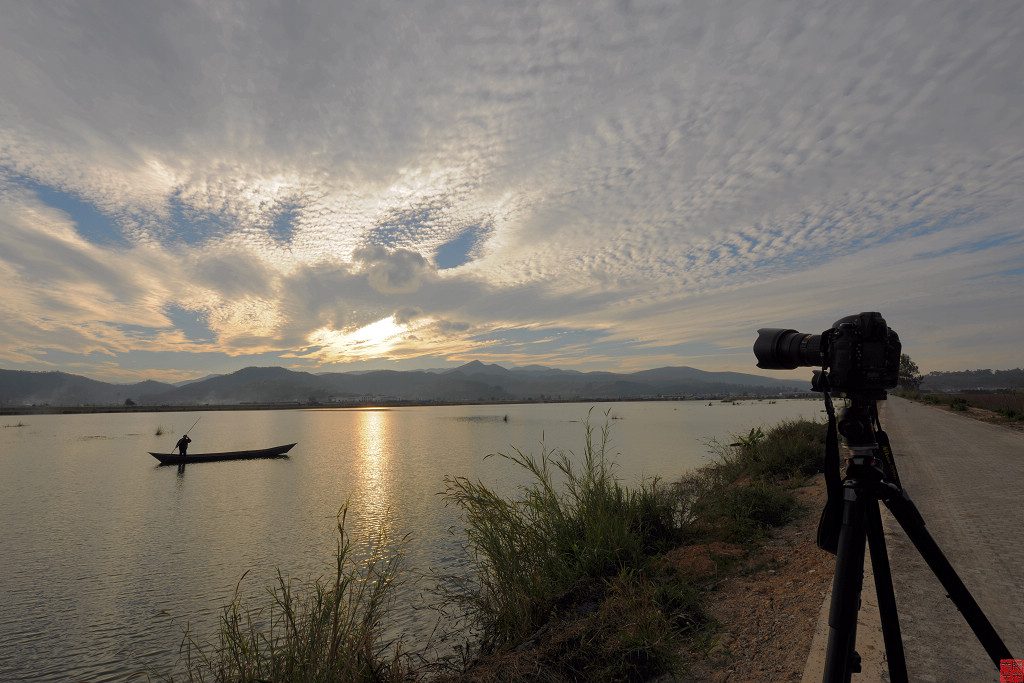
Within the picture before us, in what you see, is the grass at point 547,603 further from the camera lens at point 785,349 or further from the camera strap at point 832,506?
the camera lens at point 785,349

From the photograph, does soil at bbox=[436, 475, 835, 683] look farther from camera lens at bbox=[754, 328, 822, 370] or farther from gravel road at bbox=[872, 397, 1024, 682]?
camera lens at bbox=[754, 328, 822, 370]

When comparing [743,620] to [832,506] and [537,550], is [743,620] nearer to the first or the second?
[537,550]

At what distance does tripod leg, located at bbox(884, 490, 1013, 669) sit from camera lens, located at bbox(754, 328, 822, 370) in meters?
0.68

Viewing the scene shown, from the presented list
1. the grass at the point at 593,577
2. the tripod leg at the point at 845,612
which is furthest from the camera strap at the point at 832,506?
the grass at the point at 593,577

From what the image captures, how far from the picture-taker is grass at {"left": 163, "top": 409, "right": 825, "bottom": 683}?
13.6 feet

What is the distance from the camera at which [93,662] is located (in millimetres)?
7129

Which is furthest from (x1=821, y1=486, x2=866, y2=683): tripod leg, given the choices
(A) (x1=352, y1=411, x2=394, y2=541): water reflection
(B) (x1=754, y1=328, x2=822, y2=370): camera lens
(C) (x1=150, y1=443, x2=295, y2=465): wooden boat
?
(C) (x1=150, y1=443, x2=295, y2=465): wooden boat

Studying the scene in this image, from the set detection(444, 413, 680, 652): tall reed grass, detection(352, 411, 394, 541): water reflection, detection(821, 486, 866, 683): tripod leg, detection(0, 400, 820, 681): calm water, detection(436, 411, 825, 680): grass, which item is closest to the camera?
detection(821, 486, 866, 683): tripod leg

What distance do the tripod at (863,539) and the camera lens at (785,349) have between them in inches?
5.5

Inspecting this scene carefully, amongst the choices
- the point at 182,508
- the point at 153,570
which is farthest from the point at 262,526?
the point at 182,508

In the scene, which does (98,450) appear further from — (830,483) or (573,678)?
(830,483)

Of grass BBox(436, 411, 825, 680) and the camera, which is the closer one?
the camera

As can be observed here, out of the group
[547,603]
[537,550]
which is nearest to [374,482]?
[537,550]

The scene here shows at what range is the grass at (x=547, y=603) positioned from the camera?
4.13 metres
